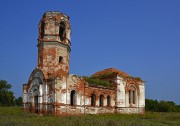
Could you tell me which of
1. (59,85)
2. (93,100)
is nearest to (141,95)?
(93,100)

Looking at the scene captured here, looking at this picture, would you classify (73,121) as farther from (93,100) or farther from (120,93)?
(120,93)

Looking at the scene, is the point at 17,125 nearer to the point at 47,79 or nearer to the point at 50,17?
the point at 47,79

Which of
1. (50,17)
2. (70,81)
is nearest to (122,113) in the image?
(70,81)

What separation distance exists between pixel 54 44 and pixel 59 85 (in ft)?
14.3

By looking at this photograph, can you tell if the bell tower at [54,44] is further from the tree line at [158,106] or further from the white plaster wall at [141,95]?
the tree line at [158,106]

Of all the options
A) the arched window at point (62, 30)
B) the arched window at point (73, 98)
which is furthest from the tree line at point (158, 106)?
the arched window at point (62, 30)

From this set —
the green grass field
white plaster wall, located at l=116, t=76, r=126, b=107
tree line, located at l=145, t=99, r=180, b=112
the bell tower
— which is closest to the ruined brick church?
the bell tower

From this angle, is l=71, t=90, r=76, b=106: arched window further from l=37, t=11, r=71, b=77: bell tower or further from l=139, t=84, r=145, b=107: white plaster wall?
l=139, t=84, r=145, b=107: white plaster wall

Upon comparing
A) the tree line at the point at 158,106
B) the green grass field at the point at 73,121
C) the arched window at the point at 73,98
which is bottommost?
the tree line at the point at 158,106

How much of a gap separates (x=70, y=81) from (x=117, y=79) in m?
6.89

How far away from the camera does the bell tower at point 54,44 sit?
23.3 meters

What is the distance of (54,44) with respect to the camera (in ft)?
77.1

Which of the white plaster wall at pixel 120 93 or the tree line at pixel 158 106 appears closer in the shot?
the white plaster wall at pixel 120 93

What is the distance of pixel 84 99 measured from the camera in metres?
23.3
